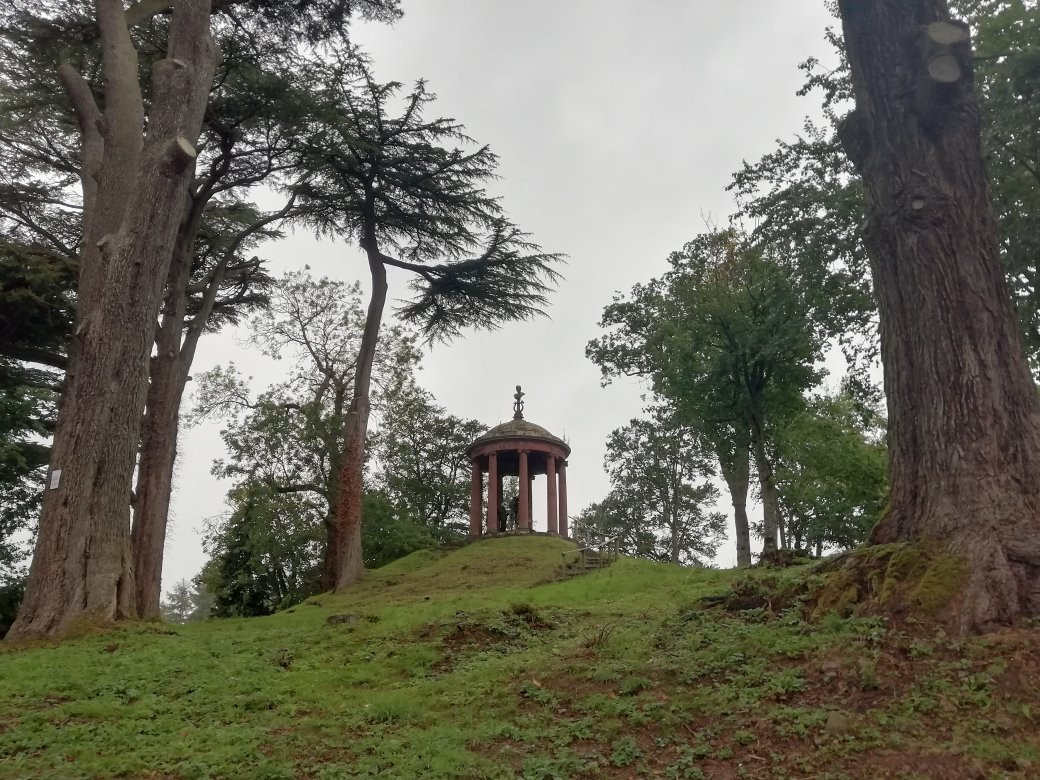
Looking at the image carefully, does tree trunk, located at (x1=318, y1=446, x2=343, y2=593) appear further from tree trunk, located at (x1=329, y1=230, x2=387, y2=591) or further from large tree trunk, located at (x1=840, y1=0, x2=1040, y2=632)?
large tree trunk, located at (x1=840, y1=0, x2=1040, y2=632)

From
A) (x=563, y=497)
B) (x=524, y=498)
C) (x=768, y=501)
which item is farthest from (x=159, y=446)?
(x=563, y=497)

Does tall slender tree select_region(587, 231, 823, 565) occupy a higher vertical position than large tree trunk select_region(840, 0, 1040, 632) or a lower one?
higher

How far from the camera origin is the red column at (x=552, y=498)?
25656mm

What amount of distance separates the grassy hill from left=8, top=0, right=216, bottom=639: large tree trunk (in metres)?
1.48

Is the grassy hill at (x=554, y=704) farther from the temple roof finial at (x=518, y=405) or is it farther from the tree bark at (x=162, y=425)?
the temple roof finial at (x=518, y=405)

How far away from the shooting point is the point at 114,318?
938 centimetres

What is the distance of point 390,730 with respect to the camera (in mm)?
4672

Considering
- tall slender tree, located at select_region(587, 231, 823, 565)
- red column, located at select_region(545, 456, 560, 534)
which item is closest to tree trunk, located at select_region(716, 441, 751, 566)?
tall slender tree, located at select_region(587, 231, 823, 565)

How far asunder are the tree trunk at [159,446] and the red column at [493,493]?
40.3ft

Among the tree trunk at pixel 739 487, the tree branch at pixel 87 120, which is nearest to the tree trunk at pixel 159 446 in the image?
the tree branch at pixel 87 120

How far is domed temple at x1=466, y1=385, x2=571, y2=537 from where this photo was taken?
85.0ft

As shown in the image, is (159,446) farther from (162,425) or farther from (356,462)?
(356,462)

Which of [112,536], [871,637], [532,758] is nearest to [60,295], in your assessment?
[112,536]

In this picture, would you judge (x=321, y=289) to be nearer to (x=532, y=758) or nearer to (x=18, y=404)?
(x=18, y=404)
